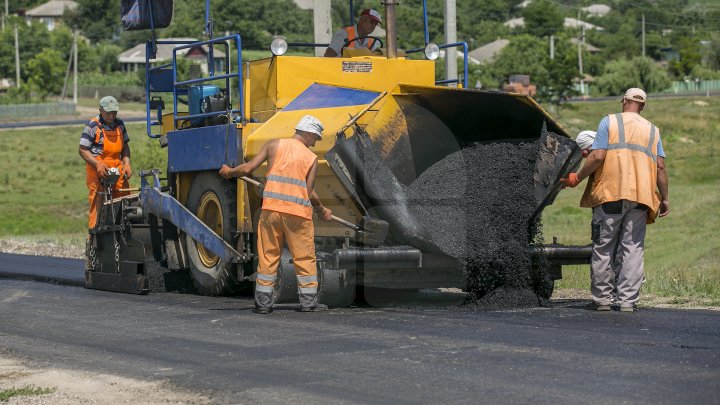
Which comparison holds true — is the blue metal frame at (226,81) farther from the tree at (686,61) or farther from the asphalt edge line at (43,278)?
the tree at (686,61)

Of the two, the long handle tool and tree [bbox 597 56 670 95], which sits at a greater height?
tree [bbox 597 56 670 95]

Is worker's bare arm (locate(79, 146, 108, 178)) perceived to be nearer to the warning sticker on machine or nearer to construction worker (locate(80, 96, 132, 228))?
construction worker (locate(80, 96, 132, 228))

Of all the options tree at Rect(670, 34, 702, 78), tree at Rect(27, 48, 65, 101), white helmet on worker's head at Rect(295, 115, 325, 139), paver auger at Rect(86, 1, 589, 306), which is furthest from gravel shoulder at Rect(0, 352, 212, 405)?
tree at Rect(670, 34, 702, 78)

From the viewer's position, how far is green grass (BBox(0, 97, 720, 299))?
18.8 meters

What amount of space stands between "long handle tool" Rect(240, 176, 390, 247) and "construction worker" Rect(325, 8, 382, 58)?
2277 millimetres

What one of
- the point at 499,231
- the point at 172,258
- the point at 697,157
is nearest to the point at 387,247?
the point at 499,231

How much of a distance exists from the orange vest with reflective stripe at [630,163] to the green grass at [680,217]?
1899mm

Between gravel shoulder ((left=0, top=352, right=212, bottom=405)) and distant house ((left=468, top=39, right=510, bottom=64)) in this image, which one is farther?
distant house ((left=468, top=39, right=510, bottom=64))

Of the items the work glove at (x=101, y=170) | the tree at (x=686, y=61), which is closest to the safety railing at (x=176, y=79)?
the work glove at (x=101, y=170)

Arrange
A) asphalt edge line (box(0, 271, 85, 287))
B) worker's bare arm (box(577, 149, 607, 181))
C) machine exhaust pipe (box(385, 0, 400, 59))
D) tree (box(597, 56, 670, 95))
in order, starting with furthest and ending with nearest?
tree (box(597, 56, 670, 95)) → asphalt edge line (box(0, 271, 85, 287)) → machine exhaust pipe (box(385, 0, 400, 59)) → worker's bare arm (box(577, 149, 607, 181))

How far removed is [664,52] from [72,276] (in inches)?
4242

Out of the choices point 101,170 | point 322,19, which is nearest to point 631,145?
point 101,170

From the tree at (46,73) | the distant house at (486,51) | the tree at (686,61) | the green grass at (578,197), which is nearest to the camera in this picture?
the green grass at (578,197)

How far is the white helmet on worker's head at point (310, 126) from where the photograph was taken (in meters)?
9.98
